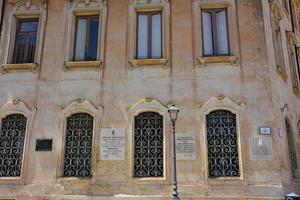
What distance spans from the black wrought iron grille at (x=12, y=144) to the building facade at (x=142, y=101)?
42mm

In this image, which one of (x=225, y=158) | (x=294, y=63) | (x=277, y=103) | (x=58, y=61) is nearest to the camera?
(x=225, y=158)

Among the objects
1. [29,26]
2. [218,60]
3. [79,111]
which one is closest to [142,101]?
[79,111]

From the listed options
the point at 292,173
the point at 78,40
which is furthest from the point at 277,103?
the point at 78,40

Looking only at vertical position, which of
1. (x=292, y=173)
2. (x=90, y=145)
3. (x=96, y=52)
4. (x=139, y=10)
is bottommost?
(x=292, y=173)

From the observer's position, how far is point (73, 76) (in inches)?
564

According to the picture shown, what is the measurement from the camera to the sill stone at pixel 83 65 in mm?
14180

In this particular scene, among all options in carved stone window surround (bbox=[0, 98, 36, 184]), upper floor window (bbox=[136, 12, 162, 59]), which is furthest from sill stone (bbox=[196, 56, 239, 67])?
carved stone window surround (bbox=[0, 98, 36, 184])

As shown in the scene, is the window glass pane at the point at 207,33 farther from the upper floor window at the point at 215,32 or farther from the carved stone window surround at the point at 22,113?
the carved stone window surround at the point at 22,113

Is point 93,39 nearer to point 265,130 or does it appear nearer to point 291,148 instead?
point 265,130

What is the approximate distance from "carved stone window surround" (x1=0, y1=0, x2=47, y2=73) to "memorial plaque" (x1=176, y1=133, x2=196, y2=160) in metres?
6.51

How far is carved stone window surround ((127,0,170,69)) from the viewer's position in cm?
1395

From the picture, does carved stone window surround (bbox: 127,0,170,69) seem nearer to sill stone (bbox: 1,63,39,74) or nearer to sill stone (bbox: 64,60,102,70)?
sill stone (bbox: 64,60,102,70)

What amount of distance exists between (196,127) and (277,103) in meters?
3.30

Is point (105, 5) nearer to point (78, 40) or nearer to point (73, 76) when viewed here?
point (78, 40)
